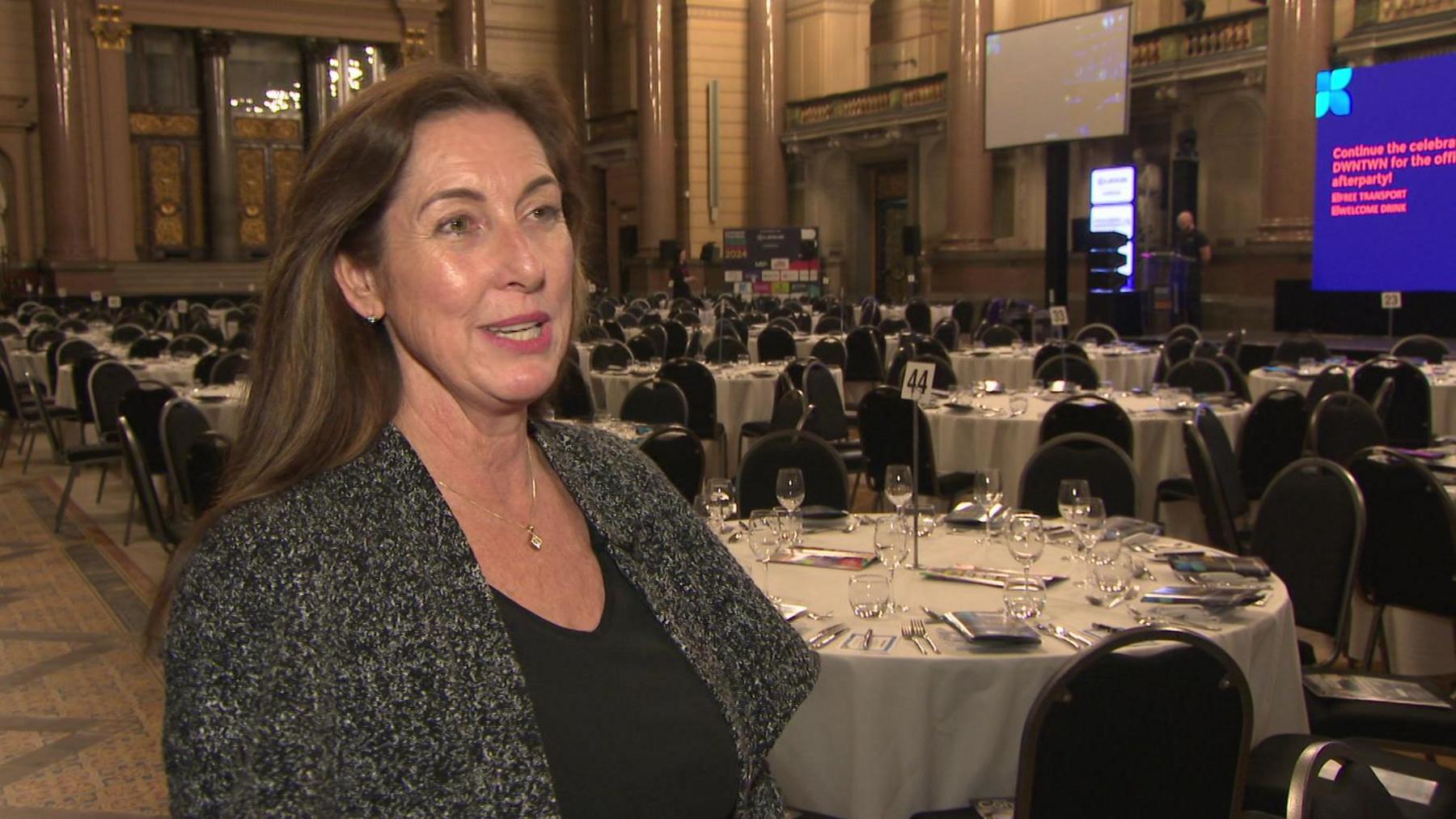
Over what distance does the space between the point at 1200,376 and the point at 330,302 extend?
7646mm

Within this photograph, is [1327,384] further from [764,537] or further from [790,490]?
[764,537]

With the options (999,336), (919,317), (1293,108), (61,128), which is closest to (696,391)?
(999,336)

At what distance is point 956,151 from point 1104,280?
4.77m

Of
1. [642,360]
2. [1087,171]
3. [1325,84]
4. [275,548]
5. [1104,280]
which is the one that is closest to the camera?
[275,548]

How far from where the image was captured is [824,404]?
8.12m

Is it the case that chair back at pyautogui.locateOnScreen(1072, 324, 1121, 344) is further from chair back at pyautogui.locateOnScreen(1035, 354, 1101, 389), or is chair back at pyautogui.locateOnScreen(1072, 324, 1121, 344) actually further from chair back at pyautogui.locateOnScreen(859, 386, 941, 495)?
chair back at pyautogui.locateOnScreen(859, 386, 941, 495)

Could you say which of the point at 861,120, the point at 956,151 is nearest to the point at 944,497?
the point at 956,151

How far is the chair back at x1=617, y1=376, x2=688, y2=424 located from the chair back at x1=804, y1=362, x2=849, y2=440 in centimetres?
100

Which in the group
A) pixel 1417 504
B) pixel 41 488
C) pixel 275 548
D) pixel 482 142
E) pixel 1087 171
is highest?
pixel 1087 171

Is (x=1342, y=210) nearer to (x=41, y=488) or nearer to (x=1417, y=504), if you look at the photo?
(x=1417, y=504)

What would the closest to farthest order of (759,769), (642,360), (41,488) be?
(759,769)
(41,488)
(642,360)

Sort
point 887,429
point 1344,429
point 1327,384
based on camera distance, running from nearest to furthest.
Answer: point 1344,429, point 887,429, point 1327,384

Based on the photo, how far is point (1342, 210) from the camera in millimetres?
14109

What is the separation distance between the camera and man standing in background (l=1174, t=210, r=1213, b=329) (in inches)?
592
